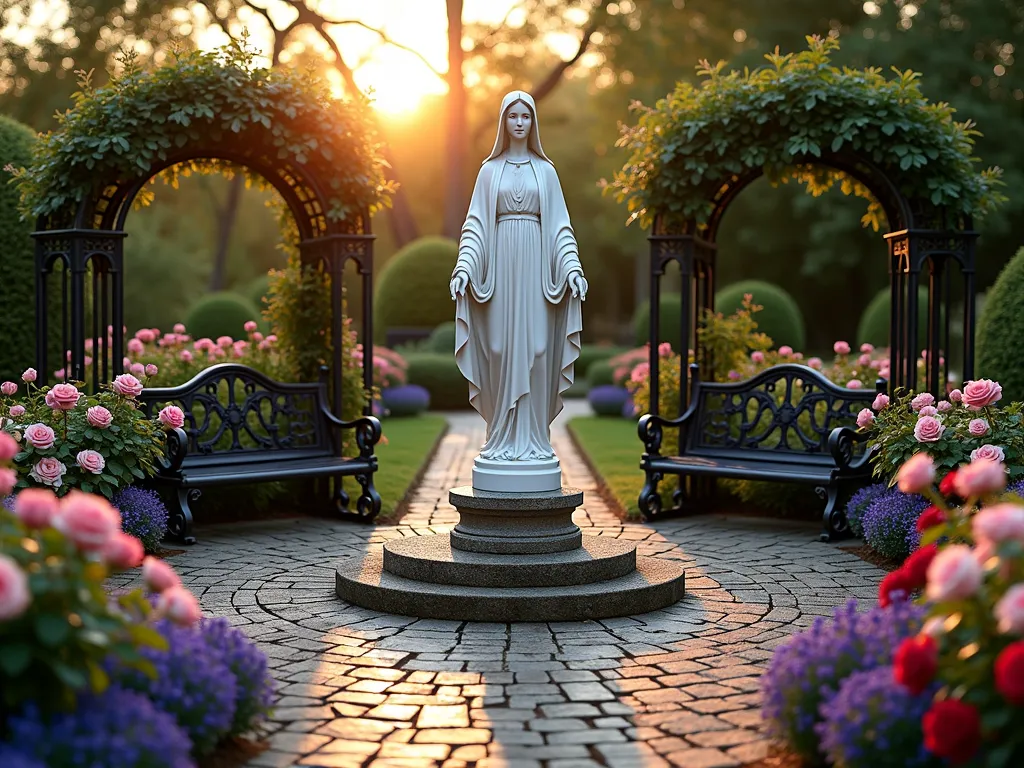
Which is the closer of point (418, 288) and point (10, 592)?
point (10, 592)

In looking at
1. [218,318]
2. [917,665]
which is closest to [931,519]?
[917,665]

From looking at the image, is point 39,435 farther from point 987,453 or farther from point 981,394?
point 981,394

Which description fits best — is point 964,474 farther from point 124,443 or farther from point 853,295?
point 853,295

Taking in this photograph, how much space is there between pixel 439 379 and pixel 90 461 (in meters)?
14.2

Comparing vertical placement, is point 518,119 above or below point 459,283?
above

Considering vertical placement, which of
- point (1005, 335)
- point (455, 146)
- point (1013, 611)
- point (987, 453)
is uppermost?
point (455, 146)

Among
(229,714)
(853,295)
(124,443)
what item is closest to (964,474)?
(229,714)

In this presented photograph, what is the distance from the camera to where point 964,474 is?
3.34m

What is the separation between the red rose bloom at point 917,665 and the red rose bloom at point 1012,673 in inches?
12.2

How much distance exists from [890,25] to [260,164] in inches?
852

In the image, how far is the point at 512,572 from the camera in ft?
19.5

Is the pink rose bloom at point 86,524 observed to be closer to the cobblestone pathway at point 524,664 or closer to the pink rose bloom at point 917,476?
the cobblestone pathway at point 524,664

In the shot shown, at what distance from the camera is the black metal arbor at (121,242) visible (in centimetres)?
809

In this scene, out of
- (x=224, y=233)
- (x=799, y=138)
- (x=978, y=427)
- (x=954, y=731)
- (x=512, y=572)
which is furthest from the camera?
(x=224, y=233)
